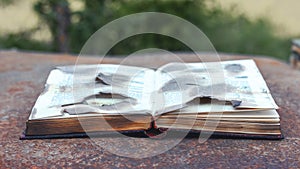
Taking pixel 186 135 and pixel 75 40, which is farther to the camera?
pixel 75 40

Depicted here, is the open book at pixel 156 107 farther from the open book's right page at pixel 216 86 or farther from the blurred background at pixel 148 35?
the blurred background at pixel 148 35

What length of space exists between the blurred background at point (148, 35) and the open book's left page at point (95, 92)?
6.35ft

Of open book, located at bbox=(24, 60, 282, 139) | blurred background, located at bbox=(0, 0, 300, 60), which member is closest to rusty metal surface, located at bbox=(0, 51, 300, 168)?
open book, located at bbox=(24, 60, 282, 139)

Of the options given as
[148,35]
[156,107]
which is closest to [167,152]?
[156,107]

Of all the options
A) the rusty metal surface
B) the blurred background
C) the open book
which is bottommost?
the rusty metal surface

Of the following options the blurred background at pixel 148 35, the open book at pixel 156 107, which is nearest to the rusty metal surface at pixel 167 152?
the open book at pixel 156 107

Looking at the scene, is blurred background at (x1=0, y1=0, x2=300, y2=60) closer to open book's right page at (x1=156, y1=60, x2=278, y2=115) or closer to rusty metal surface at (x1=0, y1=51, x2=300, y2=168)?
open book's right page at (x1=156, y1=60, x2=278, y2=115)

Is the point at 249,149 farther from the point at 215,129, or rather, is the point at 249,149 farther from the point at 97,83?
the point at 97,83

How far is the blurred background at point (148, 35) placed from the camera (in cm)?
322

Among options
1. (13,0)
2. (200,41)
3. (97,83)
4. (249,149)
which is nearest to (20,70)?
(97,83)

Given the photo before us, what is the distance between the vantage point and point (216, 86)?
→ 1.04m

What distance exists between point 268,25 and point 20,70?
8.86 ft

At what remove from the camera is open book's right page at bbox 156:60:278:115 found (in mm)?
928

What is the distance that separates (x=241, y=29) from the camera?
3.73 m
